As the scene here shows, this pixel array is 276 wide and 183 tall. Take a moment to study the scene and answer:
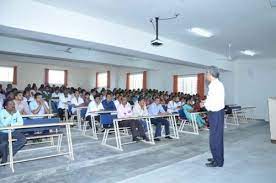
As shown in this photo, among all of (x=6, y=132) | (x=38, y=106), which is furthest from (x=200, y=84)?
(x=6, y=132)

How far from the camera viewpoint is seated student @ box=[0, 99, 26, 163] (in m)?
3.32

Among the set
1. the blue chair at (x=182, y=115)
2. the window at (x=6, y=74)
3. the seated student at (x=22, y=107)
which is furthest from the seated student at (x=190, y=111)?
the window at (x=6, y=74)

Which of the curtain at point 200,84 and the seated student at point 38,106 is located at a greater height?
the curtain at point 200,84

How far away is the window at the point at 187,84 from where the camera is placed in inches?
461

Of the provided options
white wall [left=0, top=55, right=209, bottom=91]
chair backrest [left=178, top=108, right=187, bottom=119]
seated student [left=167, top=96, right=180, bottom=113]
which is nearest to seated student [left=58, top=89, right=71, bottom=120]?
seated student [left=167, top=96, right=180, bottom=113]

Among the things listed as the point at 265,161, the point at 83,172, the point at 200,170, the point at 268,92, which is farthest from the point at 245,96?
the point at 83,172

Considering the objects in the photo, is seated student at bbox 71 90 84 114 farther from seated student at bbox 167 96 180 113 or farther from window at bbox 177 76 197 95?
window at bbox 177 76 197 95

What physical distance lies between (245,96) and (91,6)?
8629mm

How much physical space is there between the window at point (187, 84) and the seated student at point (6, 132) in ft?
29.9

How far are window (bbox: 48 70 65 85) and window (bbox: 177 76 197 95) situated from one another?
611cm

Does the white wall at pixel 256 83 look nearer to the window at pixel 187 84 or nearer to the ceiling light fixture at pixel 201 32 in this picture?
the window at pixel 187 84

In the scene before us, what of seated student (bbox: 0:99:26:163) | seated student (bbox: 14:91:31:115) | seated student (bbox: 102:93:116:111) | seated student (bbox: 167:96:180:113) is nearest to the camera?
seated student (bbox: 0:99:26:163)

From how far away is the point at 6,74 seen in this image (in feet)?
36.8

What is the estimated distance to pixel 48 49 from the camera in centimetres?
827
